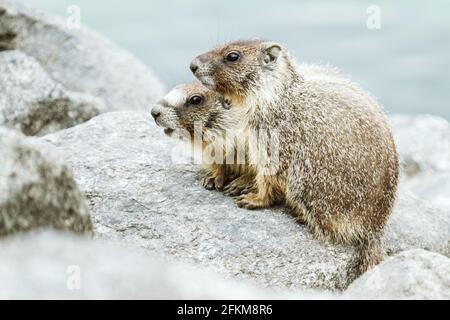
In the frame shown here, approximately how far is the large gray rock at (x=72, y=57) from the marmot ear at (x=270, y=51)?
6024 millimetres

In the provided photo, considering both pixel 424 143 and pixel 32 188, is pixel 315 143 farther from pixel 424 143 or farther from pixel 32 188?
pixel 424 143

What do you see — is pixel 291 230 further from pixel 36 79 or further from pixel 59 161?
pixel 36 79

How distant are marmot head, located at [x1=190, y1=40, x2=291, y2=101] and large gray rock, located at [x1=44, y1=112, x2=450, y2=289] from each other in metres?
1.13

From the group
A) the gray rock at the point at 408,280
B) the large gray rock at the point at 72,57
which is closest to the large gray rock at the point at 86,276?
the gray rock at the point at 408,280

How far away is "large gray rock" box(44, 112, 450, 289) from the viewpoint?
29.7 ft

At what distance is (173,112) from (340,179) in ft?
6.18

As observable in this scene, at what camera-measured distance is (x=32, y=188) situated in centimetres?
630

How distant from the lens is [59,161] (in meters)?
6.53

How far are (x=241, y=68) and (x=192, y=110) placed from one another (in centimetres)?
68

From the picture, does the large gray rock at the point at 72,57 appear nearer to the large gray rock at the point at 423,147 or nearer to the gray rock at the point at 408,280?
the large gray rock at the point at 423,147

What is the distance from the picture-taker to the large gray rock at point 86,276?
18.7 feet

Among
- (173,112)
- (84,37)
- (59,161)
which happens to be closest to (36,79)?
(84,37)

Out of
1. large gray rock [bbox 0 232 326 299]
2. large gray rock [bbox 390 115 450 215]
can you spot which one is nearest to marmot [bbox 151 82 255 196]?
large gray rock [bbox 0 232 326 299]

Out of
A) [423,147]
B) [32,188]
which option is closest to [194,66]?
[32,188]
